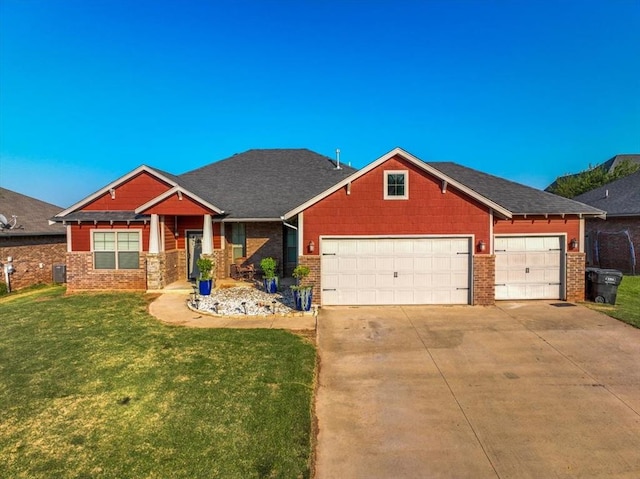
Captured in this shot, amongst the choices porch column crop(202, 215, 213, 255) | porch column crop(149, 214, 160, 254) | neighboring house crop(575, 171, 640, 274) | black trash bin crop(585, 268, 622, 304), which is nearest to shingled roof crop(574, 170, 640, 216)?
neighboring house crop(575, 171, 640, 274)

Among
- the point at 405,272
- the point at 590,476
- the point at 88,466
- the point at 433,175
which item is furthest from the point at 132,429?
the point at 433,175

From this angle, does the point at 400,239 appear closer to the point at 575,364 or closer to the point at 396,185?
the point at 396,185

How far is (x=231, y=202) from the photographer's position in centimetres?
1616

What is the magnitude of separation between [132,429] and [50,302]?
34.5ft

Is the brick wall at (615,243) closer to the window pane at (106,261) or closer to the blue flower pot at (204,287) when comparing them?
the blue flower pot at (204,287)

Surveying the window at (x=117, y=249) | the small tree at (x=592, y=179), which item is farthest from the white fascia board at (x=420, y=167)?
the small tree at (x=592, y=179)

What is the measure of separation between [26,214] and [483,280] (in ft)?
75.1

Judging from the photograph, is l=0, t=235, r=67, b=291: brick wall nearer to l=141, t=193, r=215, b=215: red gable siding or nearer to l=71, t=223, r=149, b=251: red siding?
l=71, t=223, r=149, b=251: red siding

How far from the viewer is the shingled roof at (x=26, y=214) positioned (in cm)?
1711

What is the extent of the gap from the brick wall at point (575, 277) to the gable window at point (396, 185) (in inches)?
A: 244

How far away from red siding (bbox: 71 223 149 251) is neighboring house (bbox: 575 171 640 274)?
72.3 ft

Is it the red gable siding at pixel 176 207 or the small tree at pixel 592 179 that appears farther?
the small tree at pixel 592 179

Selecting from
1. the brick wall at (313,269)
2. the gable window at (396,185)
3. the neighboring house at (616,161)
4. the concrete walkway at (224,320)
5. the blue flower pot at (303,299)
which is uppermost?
the neighboring house at (616,161)

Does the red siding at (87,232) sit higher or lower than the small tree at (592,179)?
lower
